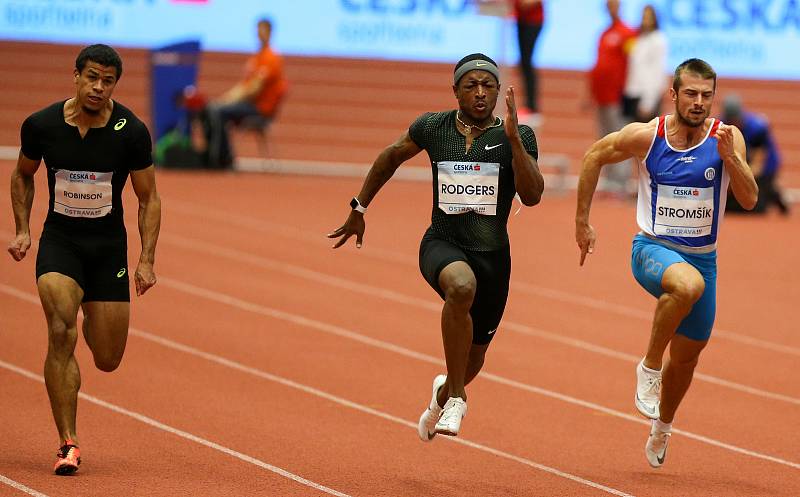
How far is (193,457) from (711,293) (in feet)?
8.69

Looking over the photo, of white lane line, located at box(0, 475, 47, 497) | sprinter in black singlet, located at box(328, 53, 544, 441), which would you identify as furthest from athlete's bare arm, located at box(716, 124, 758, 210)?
white lane line, located at box(0, 475, 47, 497)

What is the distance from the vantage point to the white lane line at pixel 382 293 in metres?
9.97

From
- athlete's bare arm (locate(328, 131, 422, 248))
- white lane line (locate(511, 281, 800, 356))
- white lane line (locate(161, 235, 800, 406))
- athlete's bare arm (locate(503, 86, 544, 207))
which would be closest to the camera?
athlete's bare arm (locate(503, 86, 544, 207))

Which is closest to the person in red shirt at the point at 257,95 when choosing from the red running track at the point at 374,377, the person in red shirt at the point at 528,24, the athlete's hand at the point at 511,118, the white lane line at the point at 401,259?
the white lane line at the point at 401,259

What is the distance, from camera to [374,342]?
10672 mm

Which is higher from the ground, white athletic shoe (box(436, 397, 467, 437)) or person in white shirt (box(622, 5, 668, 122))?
person in white shirt (box(622, 5, 668, 122))

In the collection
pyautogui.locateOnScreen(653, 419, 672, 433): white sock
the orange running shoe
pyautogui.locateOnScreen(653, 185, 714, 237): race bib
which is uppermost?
pyautogui.locateOnScreen(653, 185, 714, 237): race bib

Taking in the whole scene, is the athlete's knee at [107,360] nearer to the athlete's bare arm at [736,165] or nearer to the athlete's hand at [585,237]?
the athlete's hand at [585,237]

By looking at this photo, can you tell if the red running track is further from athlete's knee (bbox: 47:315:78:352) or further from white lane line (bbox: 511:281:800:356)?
athlete's knee (bbox: 47:315:78:352)

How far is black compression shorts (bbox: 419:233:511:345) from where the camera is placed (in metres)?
6.95

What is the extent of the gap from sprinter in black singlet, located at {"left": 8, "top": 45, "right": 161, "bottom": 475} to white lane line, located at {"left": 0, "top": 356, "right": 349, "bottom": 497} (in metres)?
0.79

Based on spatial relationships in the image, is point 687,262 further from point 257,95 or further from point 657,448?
point 257,95

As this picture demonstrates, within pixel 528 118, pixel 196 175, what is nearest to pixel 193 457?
pixel 528 118

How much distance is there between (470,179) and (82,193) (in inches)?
70.3
